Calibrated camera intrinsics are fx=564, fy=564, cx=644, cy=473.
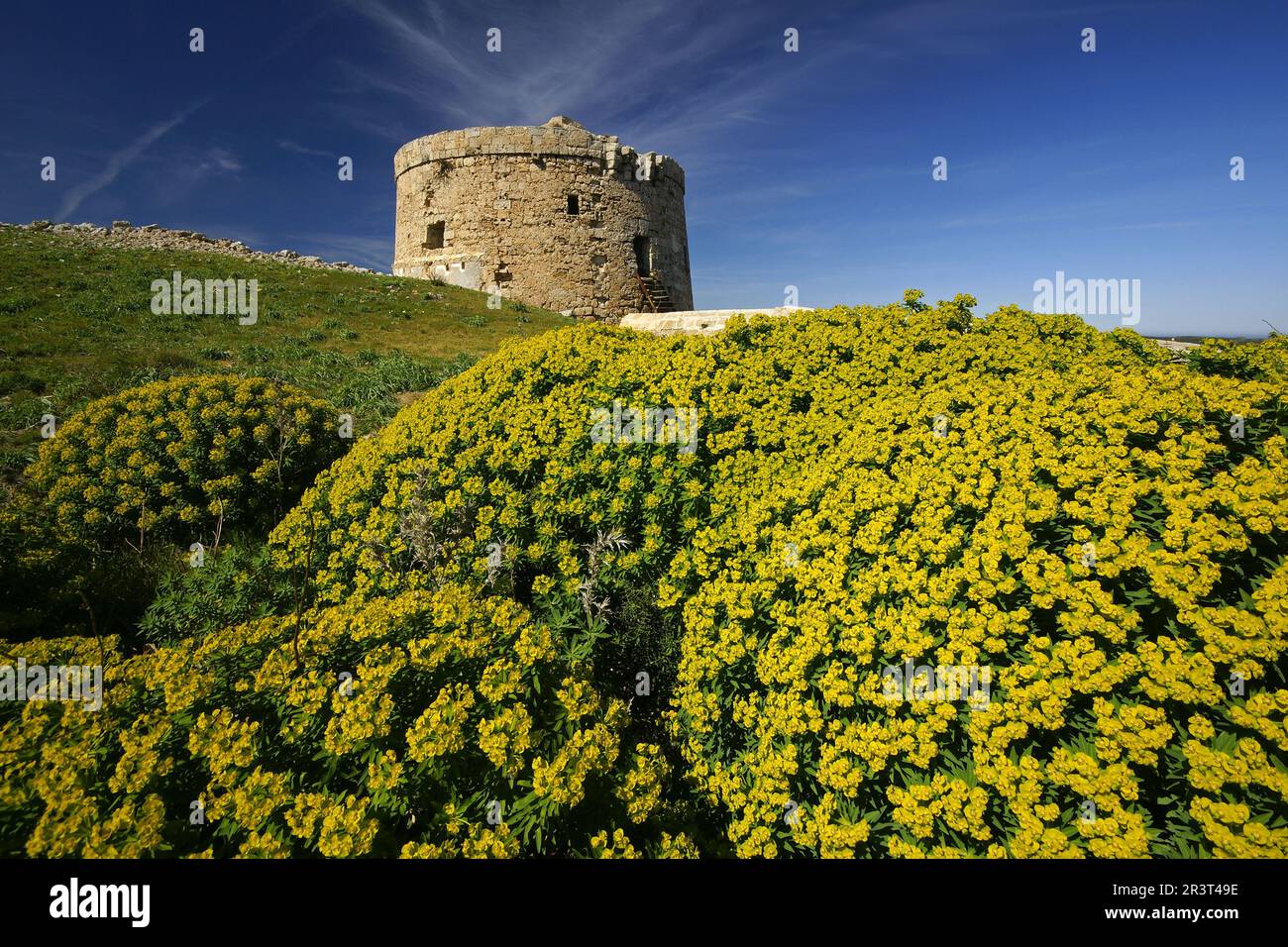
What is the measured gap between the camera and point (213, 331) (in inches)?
491

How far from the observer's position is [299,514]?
496cm

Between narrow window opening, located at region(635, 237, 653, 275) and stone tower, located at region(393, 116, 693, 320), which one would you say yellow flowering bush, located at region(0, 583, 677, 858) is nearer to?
stone tower, located at region(393, 116, 693, 320)

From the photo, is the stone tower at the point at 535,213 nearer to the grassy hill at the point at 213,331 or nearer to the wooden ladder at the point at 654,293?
the wooden ladder at the point at 654,293

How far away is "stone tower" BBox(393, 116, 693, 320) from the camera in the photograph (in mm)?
19484

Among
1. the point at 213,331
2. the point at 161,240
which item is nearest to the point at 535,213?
the point at 213,331

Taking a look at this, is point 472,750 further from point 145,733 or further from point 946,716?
point 946,716

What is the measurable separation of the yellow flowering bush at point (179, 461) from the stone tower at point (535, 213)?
14348 mm

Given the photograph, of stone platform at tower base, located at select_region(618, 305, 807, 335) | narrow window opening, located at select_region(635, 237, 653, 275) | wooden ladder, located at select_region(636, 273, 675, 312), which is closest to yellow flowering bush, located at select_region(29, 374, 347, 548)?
stone platform at tower base, located at select_region(618, 305, 807, 335)

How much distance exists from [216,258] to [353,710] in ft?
72.7

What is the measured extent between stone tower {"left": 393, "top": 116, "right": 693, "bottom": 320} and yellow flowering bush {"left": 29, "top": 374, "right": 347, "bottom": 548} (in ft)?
47.1

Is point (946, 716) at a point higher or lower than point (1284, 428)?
lower

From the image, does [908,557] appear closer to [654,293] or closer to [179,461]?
[179,461]
